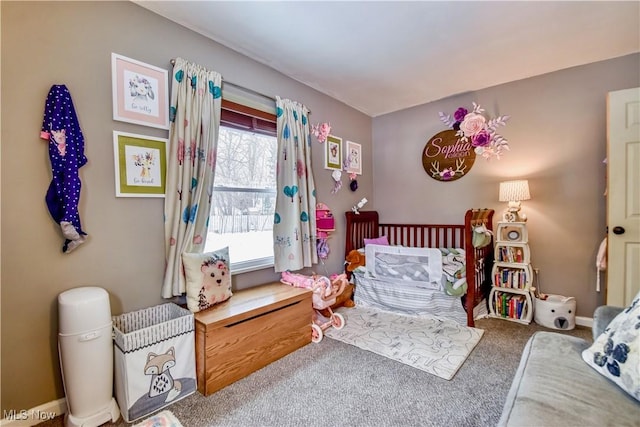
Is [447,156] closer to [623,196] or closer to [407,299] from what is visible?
[623,196]

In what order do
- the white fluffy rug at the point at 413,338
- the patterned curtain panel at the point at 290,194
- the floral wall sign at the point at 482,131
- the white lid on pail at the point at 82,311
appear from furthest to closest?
the floral wall sign at the point at 482,131, the patterned curtain panel at the point at 290,194, the white fluffy rug at the point at 413,338, the white lid on pail at the point at 82,311

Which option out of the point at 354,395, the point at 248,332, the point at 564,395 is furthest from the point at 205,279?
the point at 564,395

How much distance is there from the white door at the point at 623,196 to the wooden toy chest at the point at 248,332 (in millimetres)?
2432

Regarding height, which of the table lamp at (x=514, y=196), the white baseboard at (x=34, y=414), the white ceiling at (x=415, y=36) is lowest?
the white baseboard at (x=34, y=414)

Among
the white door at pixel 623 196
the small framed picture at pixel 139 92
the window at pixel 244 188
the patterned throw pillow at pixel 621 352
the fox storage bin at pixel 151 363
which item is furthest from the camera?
the window at pixel 244 188

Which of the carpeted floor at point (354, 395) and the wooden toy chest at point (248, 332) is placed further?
the wooden toy chest at point (248, 332)

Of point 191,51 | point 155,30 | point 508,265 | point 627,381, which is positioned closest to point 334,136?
point 191,51

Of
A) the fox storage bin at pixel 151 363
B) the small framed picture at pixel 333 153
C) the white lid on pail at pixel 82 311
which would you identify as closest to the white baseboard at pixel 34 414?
the fox storage bin at pixel 151 363

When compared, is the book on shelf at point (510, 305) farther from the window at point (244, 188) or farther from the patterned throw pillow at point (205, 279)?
the patterned throw pillow at point (205, 279)

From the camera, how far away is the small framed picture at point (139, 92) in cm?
170

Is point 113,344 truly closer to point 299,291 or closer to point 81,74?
point 299,291

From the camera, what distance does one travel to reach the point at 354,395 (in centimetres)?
165

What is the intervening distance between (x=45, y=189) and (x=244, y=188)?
4.14 feet

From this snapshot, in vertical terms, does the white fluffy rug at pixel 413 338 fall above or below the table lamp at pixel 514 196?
below
